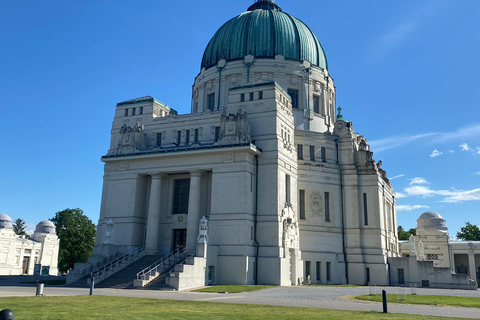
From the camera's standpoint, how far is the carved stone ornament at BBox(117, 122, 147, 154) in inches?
1966

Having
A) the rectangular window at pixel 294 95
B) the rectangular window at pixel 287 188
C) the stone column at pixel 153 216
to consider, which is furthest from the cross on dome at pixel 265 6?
the stone column at pixel 153 216

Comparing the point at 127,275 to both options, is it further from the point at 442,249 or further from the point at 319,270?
the point at 442,249

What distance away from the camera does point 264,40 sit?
58.6 meters

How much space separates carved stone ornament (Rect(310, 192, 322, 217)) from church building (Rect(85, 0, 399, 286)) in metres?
0.11

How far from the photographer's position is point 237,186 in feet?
144

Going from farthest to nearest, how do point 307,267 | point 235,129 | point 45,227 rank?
point 45,227, point 307,267, point 235,129

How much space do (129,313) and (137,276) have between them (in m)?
19.8

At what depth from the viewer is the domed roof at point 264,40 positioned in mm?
58531

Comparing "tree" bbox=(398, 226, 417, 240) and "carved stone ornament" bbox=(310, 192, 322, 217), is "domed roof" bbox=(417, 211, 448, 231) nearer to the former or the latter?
"tree" bbox=(398, 226, 417, 240)

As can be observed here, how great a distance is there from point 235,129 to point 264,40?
60.5ft

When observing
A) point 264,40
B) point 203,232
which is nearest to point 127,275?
point 203,232

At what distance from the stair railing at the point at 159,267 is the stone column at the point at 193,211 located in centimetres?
138

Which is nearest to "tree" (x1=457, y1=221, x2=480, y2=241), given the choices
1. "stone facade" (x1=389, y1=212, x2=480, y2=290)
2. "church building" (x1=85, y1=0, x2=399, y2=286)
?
"stone facade" (x1=389, y1=212, x2=480, y2=290)

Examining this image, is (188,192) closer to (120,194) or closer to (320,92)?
(120,194)
